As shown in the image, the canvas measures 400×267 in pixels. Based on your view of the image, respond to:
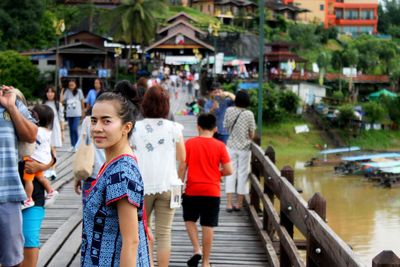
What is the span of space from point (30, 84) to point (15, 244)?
4387 cm

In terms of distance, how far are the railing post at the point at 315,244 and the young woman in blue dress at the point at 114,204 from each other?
142 cm

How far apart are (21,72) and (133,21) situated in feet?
47.6

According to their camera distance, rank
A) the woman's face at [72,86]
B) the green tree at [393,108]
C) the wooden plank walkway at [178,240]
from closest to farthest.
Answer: the wooden plank walkway at [178,240], the woman's face at [72,86], the green tree at [393,108]

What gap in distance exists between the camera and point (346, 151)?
43.1 m

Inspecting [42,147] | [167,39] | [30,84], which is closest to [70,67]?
[30,84]

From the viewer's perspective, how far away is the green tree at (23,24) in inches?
1936

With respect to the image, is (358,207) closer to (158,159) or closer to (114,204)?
(158,159)

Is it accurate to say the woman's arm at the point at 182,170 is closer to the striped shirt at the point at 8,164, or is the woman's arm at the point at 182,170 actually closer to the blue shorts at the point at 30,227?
the blue shorts at the point at 30,227

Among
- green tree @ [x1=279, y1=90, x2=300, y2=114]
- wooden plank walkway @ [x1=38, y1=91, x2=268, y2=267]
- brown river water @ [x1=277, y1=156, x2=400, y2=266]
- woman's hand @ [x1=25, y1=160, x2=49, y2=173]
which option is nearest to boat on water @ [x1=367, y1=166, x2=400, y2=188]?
brown river water @ [x1=277, y1=156, x2=400, y2=266]

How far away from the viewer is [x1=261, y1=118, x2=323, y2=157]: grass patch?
40.9 m

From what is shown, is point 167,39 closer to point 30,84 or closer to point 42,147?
point 30,84

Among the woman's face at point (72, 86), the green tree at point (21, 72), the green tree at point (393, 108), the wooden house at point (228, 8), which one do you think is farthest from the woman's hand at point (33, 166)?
the wooden house at point (228, 8)

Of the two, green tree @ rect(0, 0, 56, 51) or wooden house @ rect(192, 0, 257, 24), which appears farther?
→ wooden house @ rect(192, 0, 257, 24)

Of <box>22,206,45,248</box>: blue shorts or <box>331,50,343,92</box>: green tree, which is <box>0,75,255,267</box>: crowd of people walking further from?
<box>331,50,343,92</box>: green tree
